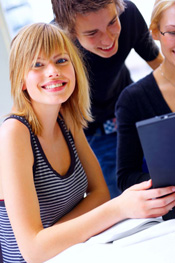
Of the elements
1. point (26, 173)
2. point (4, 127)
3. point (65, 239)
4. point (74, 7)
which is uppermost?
point (74, 7)

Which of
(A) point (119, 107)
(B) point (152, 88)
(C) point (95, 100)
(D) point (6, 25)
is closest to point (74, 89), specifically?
(A) point (119, 107)

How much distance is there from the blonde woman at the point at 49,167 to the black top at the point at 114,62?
0.39m

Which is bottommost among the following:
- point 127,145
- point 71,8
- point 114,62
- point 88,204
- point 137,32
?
point 88,204

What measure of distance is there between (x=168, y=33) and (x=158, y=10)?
0.09 m

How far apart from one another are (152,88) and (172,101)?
0.09 metres

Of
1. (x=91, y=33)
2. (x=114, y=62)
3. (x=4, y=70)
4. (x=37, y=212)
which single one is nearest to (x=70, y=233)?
(x=37, y=212)

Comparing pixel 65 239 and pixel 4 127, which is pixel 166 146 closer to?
pixel 65 239

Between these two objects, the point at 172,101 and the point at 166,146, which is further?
the point at 172,101

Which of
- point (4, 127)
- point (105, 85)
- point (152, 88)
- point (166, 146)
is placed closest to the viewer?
point (166, 146)

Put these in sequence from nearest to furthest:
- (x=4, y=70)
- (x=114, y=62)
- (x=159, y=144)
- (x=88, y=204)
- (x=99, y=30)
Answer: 1. (x=159, y=144)
2. (x=88, y=204)
3. (x=99, y=30)
4. (x=114, y=62)
5. (x=4, y=70)

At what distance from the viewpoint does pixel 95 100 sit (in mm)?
1763

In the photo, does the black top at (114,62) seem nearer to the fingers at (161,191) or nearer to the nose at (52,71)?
the nose at (52,71)

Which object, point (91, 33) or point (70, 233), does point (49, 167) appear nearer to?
point (70, 233)

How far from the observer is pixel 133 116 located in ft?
4.19
